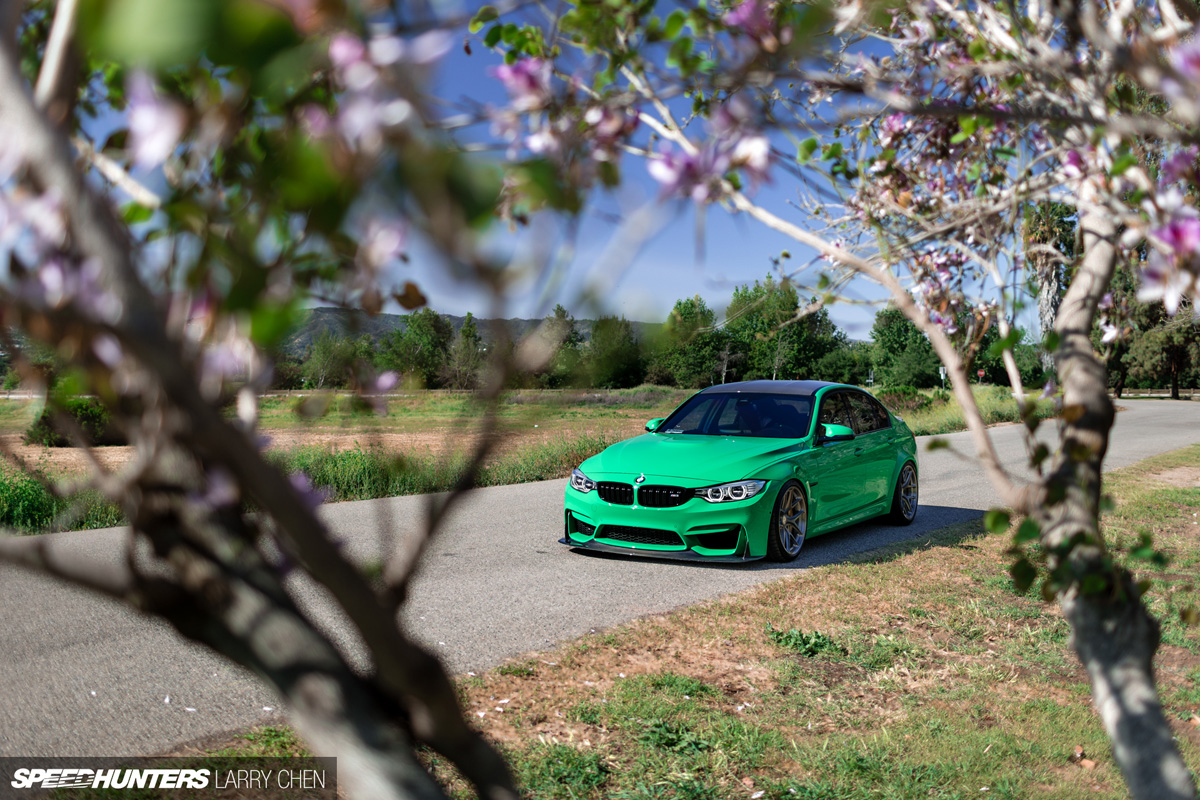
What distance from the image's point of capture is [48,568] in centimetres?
110

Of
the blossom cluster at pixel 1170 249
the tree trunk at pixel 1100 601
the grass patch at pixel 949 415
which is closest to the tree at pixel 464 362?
the blossom cluster at pixel 1170 249

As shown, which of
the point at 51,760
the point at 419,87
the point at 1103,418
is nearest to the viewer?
the point at 419,87

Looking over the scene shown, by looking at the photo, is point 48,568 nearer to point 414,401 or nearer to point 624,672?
point 414,401

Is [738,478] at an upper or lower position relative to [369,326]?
lower

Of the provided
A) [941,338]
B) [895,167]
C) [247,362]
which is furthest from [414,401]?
[895,167]

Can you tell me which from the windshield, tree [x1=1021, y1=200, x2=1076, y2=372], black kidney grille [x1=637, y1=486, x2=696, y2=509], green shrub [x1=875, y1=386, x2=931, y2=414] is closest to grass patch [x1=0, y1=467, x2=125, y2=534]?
black kidney grille [x1=637, y1=486, x2=696, y2=509]

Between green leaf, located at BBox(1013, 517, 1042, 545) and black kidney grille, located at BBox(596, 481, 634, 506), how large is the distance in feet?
18.2

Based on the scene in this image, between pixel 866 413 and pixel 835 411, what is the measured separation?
768mm

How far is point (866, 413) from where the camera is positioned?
374 inches

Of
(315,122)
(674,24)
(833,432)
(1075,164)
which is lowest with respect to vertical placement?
(833,432)

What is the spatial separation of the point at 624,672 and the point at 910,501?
6.15m

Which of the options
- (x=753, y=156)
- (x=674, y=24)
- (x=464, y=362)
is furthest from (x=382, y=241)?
(x=674, y=24)

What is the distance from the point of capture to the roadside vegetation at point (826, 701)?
3.45 metres

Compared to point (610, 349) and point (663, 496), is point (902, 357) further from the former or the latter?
point (610, 349)
